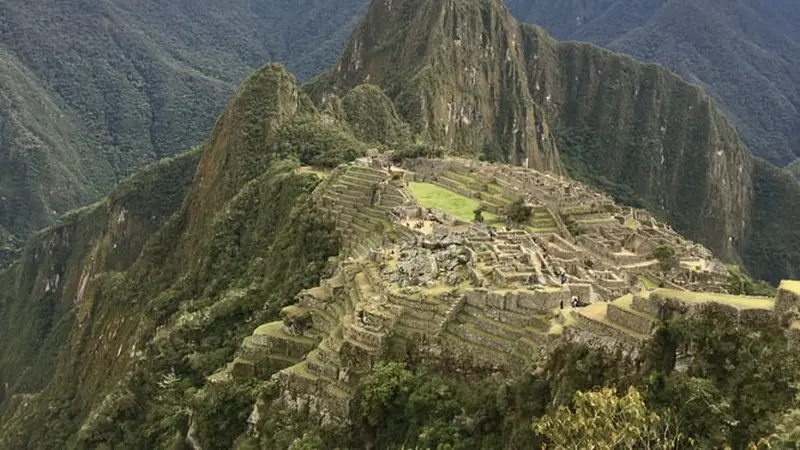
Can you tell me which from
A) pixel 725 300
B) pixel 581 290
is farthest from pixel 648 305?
pixel 581 290

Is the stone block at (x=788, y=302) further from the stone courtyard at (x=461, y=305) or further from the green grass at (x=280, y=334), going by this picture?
the green grass at (x=280, y=334)

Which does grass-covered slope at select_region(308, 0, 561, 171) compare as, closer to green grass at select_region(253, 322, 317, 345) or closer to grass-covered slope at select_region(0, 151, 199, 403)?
grass-covered slope at select_region(0, 151, 199, 403)

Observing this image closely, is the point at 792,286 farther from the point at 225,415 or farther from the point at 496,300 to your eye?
the point at 225,415

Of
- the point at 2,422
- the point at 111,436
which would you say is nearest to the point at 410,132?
the point at 2,422

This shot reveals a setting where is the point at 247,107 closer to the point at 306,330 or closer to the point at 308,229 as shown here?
the point at 308,229

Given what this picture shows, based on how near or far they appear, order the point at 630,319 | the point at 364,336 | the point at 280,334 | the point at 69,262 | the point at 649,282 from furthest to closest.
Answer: the point at 69,262
the point at 649,282
the point at 280,334
the point at 364,336
the point at 630,319

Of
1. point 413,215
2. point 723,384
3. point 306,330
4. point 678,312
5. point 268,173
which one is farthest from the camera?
point 268,173

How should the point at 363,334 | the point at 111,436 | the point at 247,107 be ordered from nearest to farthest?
the point at 363,334
the point at 111,436
the point at 247,107
